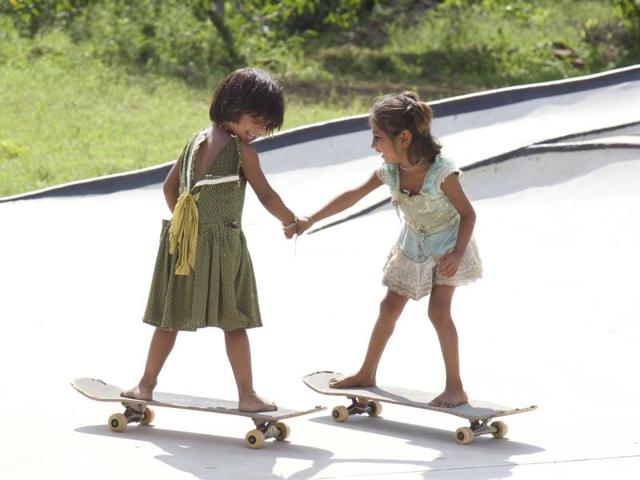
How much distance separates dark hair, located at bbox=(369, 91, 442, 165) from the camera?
15.9ft

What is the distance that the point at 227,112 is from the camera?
15.5 ft

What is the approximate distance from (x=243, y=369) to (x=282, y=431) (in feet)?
0.90

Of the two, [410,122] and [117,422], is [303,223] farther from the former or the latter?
[117,422]

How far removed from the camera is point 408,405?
4.91 meters

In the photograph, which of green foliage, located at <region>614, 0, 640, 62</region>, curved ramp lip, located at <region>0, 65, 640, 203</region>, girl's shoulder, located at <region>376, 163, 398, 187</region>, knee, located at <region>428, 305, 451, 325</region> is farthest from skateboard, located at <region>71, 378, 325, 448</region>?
green foliage, located at <region>614, 0, 640, 62</region>

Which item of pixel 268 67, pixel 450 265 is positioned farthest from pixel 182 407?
pixel 268 67

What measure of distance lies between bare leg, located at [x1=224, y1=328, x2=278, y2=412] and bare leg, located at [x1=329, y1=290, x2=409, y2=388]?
51 cm

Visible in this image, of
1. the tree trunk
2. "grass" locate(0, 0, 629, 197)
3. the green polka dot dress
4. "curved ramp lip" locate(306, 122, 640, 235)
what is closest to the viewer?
the green polka dot dress

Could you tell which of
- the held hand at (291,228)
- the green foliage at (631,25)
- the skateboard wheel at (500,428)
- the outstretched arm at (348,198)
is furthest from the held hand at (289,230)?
the green foliage at (631,25)

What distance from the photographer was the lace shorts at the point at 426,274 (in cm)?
491

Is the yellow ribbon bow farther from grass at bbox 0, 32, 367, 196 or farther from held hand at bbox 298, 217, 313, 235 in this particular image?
grass at bbox 0, 32, 367, 196

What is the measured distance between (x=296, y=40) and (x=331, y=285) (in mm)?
11243

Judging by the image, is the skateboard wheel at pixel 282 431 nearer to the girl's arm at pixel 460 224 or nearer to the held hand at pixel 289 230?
the held hand at pixel 289 230

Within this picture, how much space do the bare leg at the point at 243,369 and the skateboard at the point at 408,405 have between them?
42cm
